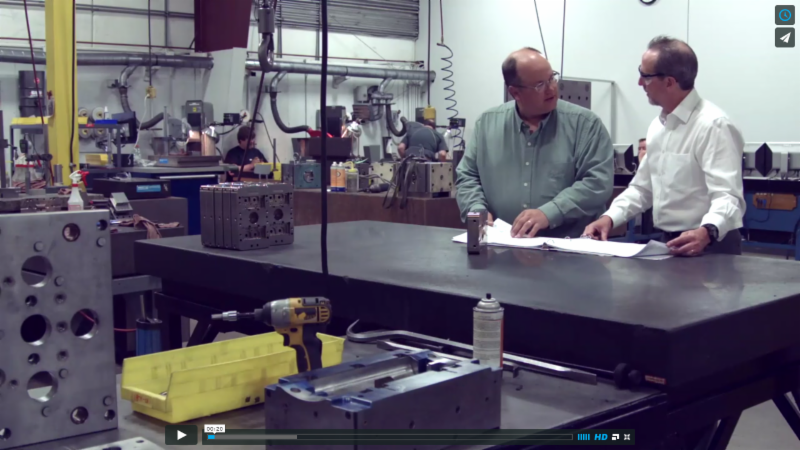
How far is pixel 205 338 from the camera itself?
5.52 feet

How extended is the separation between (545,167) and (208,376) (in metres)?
1.44

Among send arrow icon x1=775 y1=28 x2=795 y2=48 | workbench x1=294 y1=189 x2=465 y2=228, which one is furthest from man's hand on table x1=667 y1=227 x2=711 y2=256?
send arrow icon x1=775 y1=28 x2=795 y2=48

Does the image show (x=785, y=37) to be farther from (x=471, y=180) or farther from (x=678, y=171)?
(x=471, y=180)

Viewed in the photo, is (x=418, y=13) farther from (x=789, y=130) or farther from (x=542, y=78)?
(x=542, y=78)

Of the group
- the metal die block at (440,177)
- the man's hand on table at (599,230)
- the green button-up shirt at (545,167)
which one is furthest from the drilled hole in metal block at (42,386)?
the metal die block at (440,177)

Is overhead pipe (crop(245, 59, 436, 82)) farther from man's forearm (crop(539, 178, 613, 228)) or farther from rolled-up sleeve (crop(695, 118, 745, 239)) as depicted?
rolled-up sleeve (crop(695, 118, 745, 239))

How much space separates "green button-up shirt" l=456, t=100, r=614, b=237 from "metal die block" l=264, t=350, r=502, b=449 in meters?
1.18

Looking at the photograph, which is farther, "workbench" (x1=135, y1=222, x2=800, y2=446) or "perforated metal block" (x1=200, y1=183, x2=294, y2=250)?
"perforated metal block" (x1=200, y1=183, x2=294, y2=250)

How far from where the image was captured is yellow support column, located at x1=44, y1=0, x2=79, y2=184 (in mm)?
3848

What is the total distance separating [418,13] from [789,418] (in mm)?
7967

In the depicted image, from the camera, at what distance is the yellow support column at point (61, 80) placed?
3848mm

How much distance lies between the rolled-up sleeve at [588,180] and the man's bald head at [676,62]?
23 cm

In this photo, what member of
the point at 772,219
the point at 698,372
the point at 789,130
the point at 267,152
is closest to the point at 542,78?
the point at 698,372

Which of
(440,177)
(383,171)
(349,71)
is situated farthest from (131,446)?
(349,71)
